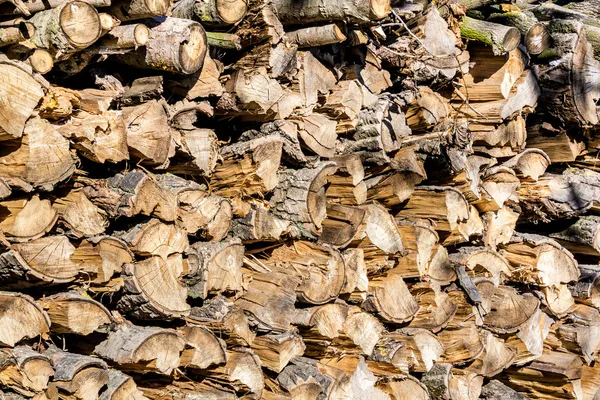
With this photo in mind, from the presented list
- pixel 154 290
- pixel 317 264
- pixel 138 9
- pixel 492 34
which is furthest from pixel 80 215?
pixel 492 34

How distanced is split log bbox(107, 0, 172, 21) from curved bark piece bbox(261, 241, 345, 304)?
3.71ft

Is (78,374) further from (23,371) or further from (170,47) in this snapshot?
(170,47)

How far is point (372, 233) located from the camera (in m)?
3.61

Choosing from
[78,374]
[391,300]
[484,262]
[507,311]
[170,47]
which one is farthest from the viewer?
Answer: [507,311]

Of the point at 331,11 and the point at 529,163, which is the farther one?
the point at 529,163

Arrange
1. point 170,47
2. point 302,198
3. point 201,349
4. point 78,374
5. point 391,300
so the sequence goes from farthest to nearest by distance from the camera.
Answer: point 391,300
point 302,198
point 201,349
point 170,47
point 78,374

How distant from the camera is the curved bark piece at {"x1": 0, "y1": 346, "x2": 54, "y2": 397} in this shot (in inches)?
96.7

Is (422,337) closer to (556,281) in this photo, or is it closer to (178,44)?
(556,281)

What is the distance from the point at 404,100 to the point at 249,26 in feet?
3.21

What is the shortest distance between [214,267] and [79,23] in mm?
997

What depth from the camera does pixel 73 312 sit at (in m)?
2.64

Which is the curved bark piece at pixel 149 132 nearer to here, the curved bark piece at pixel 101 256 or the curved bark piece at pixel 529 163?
the curved bark piece at pixel 101 256

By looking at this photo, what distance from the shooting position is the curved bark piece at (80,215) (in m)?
2.63

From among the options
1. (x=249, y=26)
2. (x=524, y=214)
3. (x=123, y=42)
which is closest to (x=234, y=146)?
(x=249, y=26)
